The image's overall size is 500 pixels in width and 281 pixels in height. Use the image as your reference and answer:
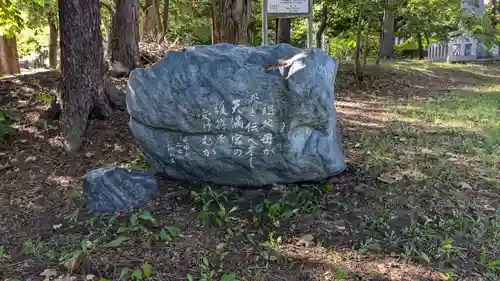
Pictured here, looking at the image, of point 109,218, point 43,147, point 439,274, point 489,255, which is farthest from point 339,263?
point 43,147

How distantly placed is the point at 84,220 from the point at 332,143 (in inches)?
91.6

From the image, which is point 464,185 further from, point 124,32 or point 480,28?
point 480,28

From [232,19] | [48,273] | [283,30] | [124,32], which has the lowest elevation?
[48,273]

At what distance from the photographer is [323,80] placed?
3896mm

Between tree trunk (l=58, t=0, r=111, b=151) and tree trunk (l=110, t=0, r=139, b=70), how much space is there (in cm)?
219

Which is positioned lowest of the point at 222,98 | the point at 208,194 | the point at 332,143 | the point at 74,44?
the point at 208,194

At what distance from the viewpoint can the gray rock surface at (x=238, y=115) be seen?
3.87 metres

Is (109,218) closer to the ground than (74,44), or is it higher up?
closer to the ground

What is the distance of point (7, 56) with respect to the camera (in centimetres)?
1259

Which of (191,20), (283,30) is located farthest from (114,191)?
(191,20)

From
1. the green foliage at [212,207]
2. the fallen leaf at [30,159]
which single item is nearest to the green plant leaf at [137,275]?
the green foliage at [212,207]

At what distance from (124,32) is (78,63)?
249 centimetres

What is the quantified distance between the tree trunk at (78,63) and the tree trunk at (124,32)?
7.20 feet

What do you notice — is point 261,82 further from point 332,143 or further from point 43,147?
point 43,147
